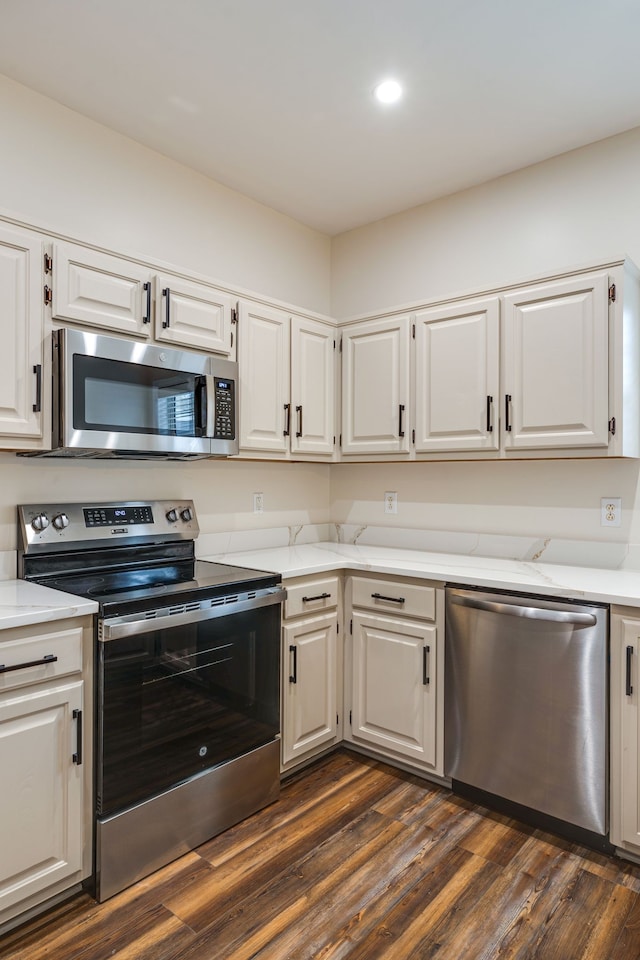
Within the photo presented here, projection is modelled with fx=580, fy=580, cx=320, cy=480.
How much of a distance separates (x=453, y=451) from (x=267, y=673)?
1284 millimetres

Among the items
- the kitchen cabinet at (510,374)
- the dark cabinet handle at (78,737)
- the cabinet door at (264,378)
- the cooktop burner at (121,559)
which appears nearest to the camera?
the dark cabinet handle at (78,737)

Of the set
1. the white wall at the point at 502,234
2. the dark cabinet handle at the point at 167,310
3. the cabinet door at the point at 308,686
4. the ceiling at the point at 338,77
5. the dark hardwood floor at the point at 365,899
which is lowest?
the dark hardwood floor at the point at 365,899

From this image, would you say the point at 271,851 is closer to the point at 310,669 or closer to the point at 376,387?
the point at 310,669

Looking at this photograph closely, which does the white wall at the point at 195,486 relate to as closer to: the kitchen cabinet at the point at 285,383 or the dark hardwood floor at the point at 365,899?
the kitchen cabinet at the point at 285,383

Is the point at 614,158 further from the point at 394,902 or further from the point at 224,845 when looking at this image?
the point at 224,845

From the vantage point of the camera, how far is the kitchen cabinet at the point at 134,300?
2043 millimetres

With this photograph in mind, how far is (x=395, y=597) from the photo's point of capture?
98.4 inches

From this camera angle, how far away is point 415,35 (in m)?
1.95

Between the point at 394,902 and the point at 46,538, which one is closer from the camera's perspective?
the point at 394,902

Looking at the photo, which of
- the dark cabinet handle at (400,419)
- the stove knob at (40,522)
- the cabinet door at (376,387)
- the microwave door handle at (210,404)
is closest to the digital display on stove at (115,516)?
the stove knob at (40,522)

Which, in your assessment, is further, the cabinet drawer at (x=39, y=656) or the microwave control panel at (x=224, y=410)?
the microwave control panel at (x=224, y=410)

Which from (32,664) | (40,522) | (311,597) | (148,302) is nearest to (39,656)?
(32,664)

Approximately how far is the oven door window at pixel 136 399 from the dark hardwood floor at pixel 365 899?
1.52 m

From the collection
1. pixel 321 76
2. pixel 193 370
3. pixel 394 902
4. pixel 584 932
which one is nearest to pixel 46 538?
pixel 193 370
